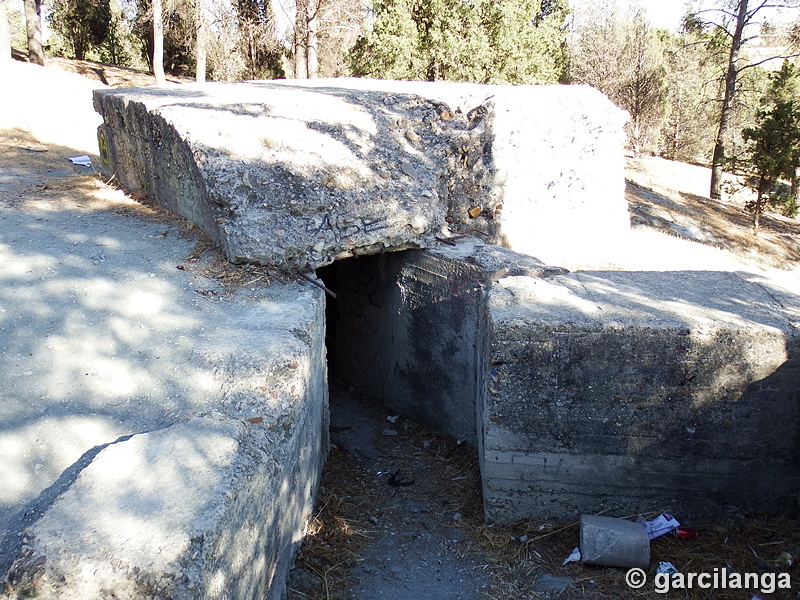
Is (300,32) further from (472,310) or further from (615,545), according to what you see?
(615,545)

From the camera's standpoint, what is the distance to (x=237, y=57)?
694 inches

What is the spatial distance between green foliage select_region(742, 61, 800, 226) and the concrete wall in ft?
34.1

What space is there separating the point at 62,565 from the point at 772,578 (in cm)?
351

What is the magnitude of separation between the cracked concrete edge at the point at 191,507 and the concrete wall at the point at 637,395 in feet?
4.40

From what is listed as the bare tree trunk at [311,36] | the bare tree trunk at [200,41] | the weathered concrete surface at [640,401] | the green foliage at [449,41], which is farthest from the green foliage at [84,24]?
the weathered concrete surface at [640,401]

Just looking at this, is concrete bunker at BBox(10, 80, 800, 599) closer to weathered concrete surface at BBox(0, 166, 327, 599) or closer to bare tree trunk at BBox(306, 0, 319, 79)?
weathered concrete surface at BBox(0, 166, 327, 599)

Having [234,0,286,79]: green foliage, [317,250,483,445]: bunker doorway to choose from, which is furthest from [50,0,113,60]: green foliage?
[317,250,483,445]: bunker doorway

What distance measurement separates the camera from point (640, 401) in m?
3.65

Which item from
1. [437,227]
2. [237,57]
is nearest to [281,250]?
[437,227]

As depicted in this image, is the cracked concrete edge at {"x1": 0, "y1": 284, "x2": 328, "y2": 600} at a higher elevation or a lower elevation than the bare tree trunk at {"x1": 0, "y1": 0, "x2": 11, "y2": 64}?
lower

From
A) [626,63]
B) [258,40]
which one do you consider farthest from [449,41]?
[626,63]

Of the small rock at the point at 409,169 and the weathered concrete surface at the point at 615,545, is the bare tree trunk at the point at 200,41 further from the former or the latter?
the weathered concrete surface at the point at 615,545

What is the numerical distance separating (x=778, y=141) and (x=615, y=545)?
12.2 metres

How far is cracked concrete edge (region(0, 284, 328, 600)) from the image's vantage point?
196 centimetres
